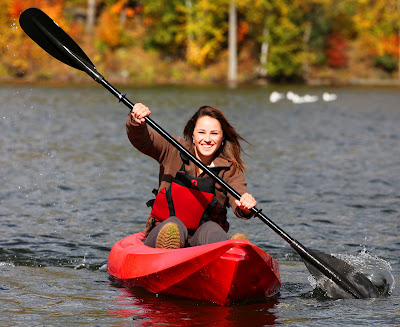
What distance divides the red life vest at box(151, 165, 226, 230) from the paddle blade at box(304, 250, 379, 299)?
79cm

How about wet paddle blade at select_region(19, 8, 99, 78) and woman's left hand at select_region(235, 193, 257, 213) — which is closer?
woman's left hand at select_region(235, 193, 257, 213)

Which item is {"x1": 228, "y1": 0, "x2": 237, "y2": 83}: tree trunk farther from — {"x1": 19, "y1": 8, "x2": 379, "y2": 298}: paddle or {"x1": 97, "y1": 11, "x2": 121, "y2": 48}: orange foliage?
{"x1": 19, "y1": 8, "x2": 379, "y2": 298}: paddle

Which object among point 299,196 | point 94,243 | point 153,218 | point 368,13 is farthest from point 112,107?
point 368,13

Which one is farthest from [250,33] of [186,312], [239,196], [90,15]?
[186,312]

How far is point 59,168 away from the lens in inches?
463

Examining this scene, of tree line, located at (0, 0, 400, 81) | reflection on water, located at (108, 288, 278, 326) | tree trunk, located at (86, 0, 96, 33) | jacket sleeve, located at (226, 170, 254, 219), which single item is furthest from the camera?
tree trunk, located at (86, 0, 96, 33)

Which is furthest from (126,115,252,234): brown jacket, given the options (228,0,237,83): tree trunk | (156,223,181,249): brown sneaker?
(228,0,237,83): tree trunk

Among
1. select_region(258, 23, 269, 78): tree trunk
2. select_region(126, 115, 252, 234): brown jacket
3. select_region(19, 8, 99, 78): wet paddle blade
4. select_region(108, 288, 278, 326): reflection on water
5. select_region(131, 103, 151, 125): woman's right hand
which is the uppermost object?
select_region(258, 23, 269, 78): tree trunk

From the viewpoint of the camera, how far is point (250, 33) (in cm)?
4512

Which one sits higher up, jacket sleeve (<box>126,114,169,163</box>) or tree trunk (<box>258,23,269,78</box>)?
tree trunk (<box>258,23,269,78</box>)

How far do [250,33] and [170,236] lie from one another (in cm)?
4077

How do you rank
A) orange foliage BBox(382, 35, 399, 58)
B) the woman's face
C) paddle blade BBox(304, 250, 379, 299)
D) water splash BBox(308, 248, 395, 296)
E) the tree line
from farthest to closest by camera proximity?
1. orange foliage BBox(382, 35, 399, 58)
2. the tree line
3. water splash BBox(308, 248, 395, 296)
4. paddle blade BBox(304, 250, 379, 299)
5. the woman's face

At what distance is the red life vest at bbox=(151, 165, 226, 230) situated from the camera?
17.7ft

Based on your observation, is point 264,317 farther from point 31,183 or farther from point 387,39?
point 387,39
